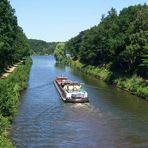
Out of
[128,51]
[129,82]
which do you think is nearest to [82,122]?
[129,82]

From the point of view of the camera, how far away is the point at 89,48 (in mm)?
126750

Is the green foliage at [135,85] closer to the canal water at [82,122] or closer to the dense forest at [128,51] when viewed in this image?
the dense forest at [128,51]

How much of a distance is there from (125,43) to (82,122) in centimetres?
3997

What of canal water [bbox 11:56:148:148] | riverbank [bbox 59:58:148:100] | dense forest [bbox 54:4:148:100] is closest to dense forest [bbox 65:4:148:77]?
dense forest [bbox 54:4:148:100]

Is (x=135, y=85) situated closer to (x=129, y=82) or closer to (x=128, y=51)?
(x=129, y=82)

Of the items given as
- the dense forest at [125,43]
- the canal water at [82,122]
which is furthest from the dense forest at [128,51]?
the canal water at [82,122]

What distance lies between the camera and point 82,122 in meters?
45.5

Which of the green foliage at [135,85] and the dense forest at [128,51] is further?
the dense forest at [128,51]

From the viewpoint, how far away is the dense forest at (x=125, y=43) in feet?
250

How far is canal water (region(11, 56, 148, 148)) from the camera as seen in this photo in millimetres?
36938

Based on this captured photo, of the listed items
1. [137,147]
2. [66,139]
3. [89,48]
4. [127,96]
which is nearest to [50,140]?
[66,139]

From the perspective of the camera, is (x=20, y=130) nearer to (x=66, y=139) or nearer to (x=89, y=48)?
(x=66, y=139)

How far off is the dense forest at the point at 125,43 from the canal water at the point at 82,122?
12.0m

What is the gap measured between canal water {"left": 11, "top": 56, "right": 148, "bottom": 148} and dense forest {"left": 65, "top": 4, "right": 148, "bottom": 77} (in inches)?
473
